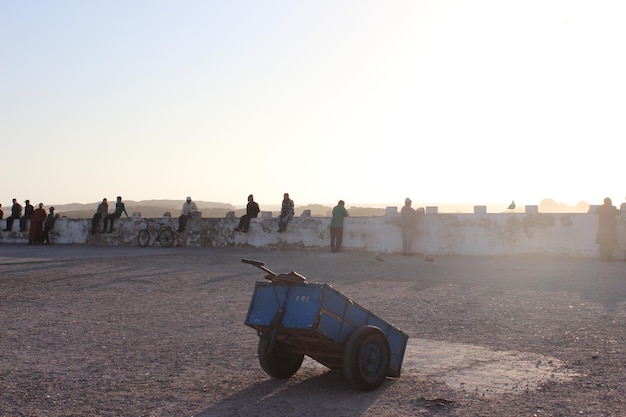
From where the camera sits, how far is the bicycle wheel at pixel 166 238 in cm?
2766

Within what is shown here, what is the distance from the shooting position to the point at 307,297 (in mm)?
7121

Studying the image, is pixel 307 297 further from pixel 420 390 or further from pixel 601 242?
pixel 601 242

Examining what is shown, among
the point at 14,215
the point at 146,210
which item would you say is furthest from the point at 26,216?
the point at 146,210

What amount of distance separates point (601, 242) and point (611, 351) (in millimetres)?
12235

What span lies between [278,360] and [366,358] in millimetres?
925

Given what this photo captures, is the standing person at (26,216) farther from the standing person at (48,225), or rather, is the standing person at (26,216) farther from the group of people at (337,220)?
the group of people at (337,220)

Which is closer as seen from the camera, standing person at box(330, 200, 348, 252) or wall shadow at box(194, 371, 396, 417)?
wall shadow at box(194, 371, 396, 417)

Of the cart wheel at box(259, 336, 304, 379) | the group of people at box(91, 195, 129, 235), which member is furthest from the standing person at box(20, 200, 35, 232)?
the cart wheel at box(259, 336, 304, 379)

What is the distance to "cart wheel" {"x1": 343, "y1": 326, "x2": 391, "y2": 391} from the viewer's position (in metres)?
6.93

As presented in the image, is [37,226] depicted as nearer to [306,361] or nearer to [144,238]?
[144,238]

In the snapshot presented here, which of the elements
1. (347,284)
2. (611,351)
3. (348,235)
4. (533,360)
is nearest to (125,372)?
(533,360)

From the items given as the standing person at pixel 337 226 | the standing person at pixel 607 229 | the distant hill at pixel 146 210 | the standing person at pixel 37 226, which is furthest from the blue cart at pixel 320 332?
the distant hill at pixel 146 210

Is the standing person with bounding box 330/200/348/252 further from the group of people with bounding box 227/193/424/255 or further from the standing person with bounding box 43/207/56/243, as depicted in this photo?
the standing person with bounding box 43/207/56/243

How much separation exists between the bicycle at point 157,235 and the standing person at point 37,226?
17.5 feet
